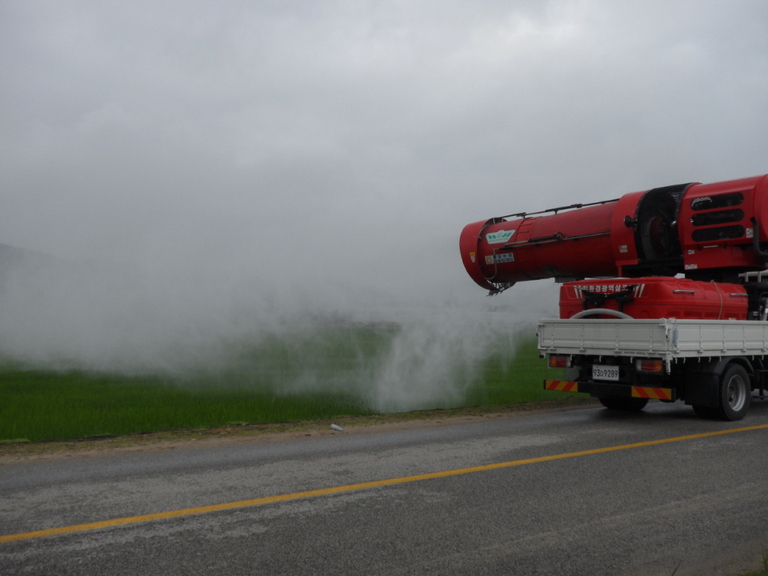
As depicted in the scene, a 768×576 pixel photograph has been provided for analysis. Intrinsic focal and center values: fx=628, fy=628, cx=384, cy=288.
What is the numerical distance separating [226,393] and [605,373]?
26.7ft

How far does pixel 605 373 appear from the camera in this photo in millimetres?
10094

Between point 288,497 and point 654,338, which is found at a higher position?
point 654,338

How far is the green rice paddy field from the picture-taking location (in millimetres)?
10133

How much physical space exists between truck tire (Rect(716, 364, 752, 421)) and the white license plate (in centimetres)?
167

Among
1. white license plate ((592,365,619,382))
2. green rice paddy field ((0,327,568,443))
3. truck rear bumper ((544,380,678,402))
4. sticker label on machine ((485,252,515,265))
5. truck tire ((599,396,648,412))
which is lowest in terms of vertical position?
truck tire ((599,396,648,412))

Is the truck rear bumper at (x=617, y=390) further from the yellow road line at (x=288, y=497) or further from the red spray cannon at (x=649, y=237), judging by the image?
the red spray cannon at (x=649, y=237)

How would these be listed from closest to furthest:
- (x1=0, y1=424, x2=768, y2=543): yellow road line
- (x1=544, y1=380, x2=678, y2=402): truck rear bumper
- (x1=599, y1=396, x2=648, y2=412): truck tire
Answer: (x1=0, y1=424, x2=768, y2=543): yellow road line
(x1=544, y1=380, x2=678, y2=402): truck rear bumper
(x1=599, y1=396, x2=648, y2=412): truck tire

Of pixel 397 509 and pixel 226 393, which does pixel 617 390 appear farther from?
pixel 226 393

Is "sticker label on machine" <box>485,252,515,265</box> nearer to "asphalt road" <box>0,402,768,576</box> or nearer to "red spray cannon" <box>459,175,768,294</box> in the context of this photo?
"red spray cannon" <box>459,175,768,294</box>

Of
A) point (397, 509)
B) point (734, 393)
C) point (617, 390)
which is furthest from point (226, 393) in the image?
point (734, 393)

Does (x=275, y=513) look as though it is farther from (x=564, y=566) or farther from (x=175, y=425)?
(x=175, y=425)

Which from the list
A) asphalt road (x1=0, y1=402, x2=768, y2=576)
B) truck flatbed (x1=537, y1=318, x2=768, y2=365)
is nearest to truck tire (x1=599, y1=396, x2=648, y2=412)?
truck flatbed (x1=537, y1=318, x2=768, y2=365)

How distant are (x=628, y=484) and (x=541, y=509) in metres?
1.34

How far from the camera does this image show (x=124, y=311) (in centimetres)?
1920
